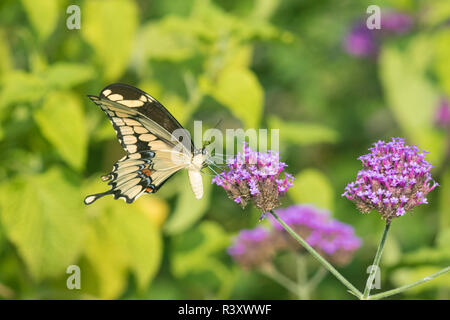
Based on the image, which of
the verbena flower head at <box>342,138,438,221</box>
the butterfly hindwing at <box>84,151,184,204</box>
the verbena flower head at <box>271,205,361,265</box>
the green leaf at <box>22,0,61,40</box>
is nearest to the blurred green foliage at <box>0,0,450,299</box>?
the green leaf at <box>22,0,61,40</box>

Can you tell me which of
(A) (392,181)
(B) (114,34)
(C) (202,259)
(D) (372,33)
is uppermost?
(D) (372,33)

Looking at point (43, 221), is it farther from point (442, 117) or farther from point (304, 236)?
point (442, 117)

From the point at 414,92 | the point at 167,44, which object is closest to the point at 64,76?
the point at 167,44

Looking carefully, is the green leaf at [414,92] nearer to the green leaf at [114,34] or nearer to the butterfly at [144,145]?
the green leaf at [114,34]

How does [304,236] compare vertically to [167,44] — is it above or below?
below

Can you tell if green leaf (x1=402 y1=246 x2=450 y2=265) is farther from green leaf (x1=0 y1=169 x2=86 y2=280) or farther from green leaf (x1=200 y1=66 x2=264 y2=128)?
green leaf (x1=0 y1=169 x2=86 y2=280)

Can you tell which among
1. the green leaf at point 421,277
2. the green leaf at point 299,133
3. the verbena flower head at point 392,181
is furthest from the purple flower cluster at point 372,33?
the verbena flower head at point 392,181
